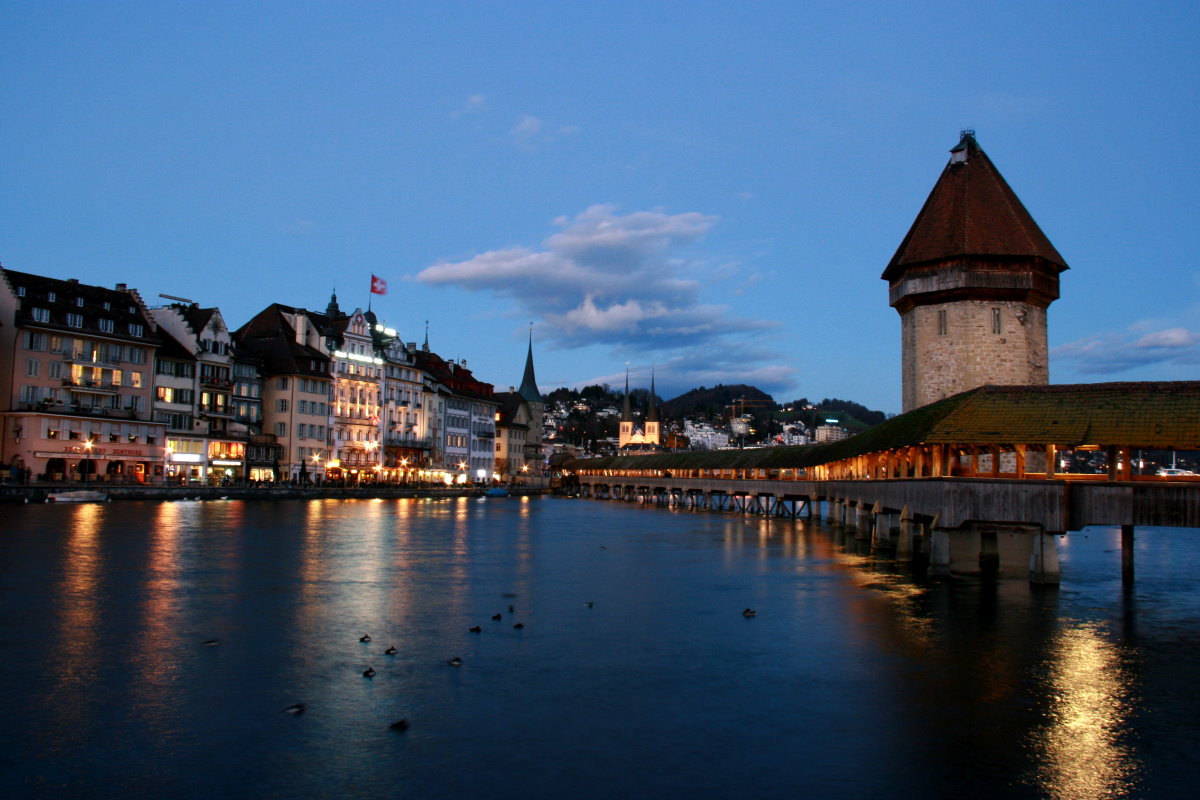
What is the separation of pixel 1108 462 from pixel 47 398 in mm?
68101

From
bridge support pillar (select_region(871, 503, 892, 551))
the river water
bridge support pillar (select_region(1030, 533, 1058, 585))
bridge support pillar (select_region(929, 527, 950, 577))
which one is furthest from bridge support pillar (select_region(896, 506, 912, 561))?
bridge support pillar (select_region(1030, 533, 1058, 585))

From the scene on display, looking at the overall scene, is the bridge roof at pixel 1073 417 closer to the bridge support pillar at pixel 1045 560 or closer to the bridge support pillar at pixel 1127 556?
the bridge support pillar at pixel 1045 560

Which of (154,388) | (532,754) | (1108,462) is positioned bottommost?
(532,754)

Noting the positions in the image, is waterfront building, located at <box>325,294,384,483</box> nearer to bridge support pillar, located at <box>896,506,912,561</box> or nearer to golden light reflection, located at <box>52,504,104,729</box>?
golden light reflection, located at <box>52,504,104,729</box>

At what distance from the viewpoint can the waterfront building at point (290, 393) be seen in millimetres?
92688

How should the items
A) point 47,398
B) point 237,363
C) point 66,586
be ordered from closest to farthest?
point 66,586 < point 47,398 < point 237,363

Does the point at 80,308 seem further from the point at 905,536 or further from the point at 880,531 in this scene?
the point at 905,536

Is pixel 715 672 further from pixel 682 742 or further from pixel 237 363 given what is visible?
pixel 237 363

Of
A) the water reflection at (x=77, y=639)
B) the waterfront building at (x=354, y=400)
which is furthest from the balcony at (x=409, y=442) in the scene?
the water reflection at (x=77, y=639)

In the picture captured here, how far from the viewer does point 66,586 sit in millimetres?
27109

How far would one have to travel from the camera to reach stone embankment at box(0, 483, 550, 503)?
208 ft

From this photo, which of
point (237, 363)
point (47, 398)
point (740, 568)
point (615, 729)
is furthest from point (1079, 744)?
point (237, 363)

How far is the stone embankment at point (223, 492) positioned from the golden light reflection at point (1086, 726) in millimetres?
62412

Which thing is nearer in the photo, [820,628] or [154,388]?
[820,628]
